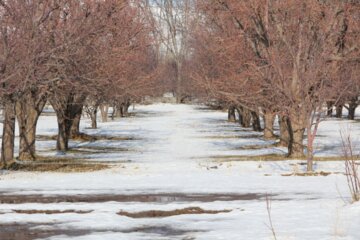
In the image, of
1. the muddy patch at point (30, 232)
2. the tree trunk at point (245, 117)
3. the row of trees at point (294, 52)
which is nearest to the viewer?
the muddy patch at point (30, 232)

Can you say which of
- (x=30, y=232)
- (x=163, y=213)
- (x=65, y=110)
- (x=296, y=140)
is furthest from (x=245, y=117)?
(x=30, y=232)

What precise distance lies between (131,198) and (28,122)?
13394 millimetres

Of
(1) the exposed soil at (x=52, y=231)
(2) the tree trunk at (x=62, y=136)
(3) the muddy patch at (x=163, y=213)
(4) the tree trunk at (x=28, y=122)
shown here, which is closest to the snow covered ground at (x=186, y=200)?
(1) the exposed soil at (x=52, y=231)

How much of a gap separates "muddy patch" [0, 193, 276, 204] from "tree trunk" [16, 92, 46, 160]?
11.0m

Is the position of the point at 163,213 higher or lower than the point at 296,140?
lower

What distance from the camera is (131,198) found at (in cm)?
1425

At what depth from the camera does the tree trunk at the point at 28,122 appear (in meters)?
25.6

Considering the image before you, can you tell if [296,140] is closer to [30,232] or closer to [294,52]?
[294,52]

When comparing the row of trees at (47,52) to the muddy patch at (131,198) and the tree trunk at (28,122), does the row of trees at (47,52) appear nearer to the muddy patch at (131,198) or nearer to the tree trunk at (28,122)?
the tree trunk at (28,122)

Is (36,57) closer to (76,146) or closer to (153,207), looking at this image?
(153,207)

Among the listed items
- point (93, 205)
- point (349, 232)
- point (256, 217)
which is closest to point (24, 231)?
point (93, 205)

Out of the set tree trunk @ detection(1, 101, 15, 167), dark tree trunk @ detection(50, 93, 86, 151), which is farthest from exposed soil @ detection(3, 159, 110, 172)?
dark tree trunk @ detection(50, 93, 86, 151)

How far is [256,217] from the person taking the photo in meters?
11.1

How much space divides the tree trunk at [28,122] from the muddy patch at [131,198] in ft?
36.1
